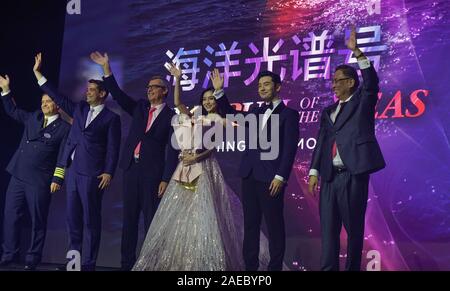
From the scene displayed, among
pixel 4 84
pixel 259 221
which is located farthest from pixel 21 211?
pixel 259 221

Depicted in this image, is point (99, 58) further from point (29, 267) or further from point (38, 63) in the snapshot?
point (29, 267)

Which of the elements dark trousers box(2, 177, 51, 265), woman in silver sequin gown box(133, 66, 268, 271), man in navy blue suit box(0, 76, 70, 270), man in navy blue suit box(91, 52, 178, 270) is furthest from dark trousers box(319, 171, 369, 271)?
dark trousers box(2, 177, 51, 265)

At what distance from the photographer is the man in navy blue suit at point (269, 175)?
429 centimetres

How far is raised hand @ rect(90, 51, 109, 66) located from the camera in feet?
16.7

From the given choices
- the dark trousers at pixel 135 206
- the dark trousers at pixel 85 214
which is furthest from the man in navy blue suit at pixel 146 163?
the dark trousers at pixel 85 214

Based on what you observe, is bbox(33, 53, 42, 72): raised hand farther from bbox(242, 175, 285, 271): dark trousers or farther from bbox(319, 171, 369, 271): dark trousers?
bbox(319, 171, 369, 271): dark trousers

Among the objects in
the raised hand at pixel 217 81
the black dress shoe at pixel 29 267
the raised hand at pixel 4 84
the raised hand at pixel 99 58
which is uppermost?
the raised hand at pixel 99 58

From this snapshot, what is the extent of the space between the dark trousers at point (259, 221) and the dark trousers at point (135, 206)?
73cm

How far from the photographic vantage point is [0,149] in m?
5.87

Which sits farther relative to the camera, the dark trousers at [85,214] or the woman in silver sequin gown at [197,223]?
the dark trousers at [85,214]

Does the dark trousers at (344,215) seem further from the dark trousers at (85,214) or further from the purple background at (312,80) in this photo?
the dark trousers at (85,214)

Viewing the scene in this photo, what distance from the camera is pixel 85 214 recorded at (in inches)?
192

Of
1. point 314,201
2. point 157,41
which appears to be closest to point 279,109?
point 314,201

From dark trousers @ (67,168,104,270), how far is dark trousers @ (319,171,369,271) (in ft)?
5.92
